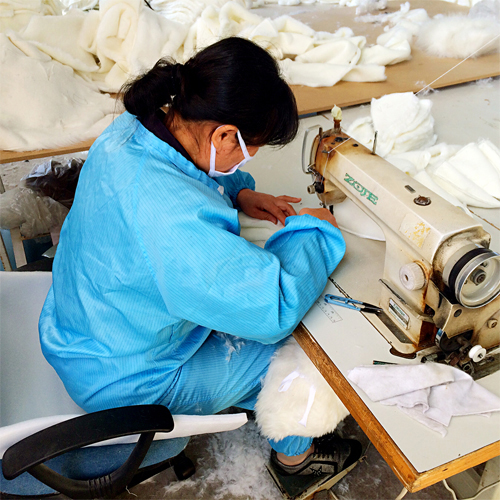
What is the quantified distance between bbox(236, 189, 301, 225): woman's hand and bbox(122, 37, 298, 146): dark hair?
13.2 inches

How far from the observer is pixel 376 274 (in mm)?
1204

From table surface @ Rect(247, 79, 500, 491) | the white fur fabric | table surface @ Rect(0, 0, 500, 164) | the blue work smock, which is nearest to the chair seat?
the blue work smock

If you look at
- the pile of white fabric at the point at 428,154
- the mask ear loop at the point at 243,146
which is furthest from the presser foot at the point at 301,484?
the mask ear loop at the point at 243,146

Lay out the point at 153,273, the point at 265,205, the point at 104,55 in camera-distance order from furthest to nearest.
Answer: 1. the point at 104,55
2. the point at 265,205
3. the point at 153,273

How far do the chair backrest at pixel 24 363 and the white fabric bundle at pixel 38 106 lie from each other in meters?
0.59

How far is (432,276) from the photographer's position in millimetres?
923

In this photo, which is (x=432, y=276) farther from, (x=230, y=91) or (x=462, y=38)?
(x=462, y=38)

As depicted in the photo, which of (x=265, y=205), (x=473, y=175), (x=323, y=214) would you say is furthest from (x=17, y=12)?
(x=473, y=175)

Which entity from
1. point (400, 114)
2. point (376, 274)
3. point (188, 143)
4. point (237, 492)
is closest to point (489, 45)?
point (400, 114)

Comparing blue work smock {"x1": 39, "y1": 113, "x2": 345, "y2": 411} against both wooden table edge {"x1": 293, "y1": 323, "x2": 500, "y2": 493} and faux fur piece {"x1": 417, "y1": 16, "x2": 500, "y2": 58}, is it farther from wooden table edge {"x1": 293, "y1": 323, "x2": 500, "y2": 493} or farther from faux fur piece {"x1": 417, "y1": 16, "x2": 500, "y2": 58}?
faux fur piece {"x1": 417, "y1": 16, "x2": 500, "y2": 58}

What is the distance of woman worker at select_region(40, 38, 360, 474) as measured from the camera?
3.26ft

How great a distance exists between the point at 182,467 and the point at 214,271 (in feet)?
3.76

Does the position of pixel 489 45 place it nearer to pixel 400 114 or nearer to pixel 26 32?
pixel 400 114

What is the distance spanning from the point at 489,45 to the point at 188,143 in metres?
2.14
